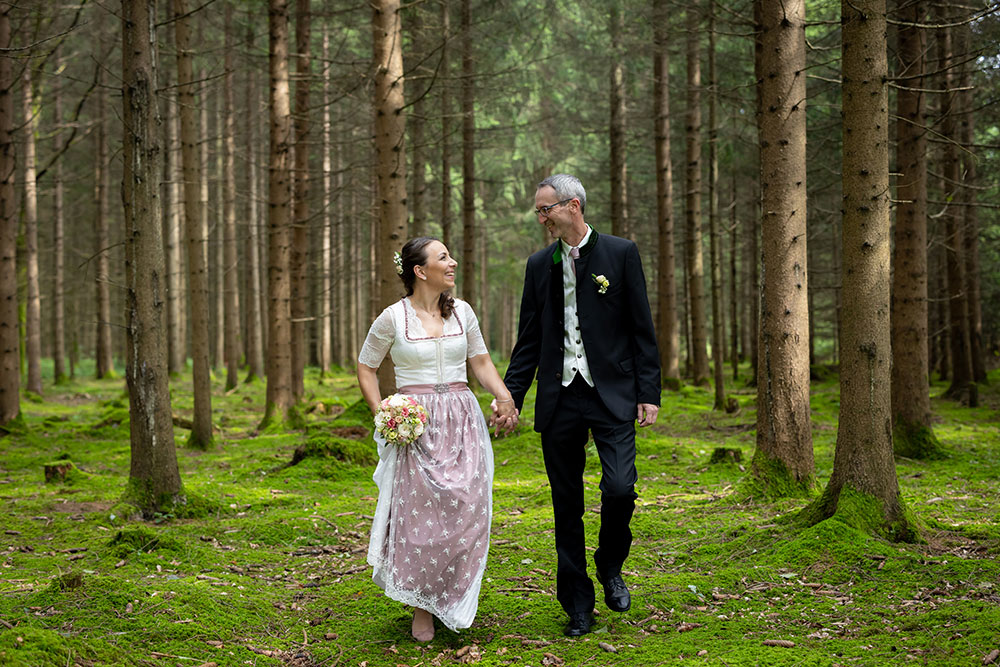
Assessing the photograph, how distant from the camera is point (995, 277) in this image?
18609 millimetres

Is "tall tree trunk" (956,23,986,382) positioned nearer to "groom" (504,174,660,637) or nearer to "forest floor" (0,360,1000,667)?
"forest floor" (0,360,1000,667)

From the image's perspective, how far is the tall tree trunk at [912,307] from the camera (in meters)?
8.76

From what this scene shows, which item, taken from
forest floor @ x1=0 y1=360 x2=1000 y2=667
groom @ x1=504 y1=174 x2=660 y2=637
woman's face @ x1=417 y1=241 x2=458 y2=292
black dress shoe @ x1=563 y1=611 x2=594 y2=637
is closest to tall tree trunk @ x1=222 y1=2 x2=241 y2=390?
forest floor @ x1=0 y1=360 x2=1000 y2=667

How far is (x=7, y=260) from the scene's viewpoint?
11781 mm

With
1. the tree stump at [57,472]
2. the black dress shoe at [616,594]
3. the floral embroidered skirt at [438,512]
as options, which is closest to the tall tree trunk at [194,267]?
the tree stump at [57,472]

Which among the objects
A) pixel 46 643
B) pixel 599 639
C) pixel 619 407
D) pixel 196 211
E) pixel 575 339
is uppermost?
pixel 196 211

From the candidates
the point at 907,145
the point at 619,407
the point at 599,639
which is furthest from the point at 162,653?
the point at 907,145

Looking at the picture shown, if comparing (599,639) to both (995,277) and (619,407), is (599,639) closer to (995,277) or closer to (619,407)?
(619,407)

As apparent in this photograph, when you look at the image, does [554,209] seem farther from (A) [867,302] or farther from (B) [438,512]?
(A) [867,302]

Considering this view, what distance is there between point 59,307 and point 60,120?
185 inches

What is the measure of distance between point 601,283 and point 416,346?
107cm

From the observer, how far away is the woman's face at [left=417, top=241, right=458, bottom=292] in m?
4.55

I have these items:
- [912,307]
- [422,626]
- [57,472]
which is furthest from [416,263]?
[912,307]

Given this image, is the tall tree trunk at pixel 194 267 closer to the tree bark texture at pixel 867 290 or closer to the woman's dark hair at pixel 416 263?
the woman's dark hair at pixel 416 263
